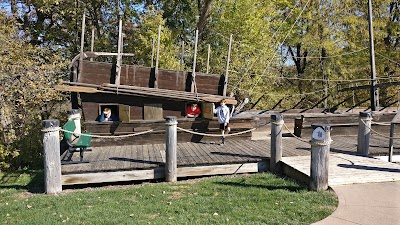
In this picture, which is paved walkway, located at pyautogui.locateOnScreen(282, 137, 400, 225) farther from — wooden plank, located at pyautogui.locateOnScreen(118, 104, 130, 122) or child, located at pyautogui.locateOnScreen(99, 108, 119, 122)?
child, located at pyautogui.locateOnScreen(99, 108, 119, 122)

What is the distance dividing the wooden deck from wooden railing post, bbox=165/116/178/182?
0.71 ft

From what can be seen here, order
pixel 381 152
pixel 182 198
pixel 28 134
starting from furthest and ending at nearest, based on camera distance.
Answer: pixel 28 134
pixel 381 152
pixel 182 198

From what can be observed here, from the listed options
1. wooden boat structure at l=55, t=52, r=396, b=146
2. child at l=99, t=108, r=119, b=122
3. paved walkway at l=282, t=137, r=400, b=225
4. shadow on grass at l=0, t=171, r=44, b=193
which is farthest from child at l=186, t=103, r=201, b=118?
shadow on grass at l=0, t=171, r=44, b=193

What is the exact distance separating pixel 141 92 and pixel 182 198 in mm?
4533

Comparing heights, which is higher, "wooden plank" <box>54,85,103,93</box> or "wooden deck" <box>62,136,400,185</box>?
"wooden plank" <box>54,85,103,93</box>

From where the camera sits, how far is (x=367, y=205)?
215 inches

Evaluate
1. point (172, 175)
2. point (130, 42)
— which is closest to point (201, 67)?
point (130, 42)

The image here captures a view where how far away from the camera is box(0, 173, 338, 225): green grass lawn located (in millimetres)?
5133

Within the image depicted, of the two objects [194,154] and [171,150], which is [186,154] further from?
[171,150]

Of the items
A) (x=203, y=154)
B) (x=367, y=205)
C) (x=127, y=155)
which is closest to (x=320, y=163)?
(x=367, y=205)

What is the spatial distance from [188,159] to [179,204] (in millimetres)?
2471

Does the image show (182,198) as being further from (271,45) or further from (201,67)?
(271,45)

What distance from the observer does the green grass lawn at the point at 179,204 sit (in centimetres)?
513

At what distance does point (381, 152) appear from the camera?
356 inches
